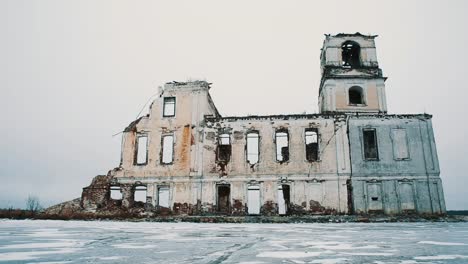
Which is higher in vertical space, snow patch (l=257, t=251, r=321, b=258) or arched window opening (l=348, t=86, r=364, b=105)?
arched window opening (l=348, t=86, r=364, b=105)

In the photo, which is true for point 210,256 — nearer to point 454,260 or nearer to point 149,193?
point 454,260

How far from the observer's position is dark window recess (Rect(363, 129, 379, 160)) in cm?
2242

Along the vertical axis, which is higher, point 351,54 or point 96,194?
point 351,54

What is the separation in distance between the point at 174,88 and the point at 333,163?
1199 centimetres

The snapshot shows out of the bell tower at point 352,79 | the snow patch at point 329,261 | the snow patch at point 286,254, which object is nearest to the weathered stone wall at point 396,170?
the bell tower at point 352,79

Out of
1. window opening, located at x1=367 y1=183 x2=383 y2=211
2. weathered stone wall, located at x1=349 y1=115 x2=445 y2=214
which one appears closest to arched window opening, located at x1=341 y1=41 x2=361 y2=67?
weathered stone wall, located at x1=349 y1=115 x2=445 y2=214

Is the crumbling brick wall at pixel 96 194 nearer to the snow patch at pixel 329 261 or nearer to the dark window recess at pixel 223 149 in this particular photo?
the dark window recess at pixel 223 149

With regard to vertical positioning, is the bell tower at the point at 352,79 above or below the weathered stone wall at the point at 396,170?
above

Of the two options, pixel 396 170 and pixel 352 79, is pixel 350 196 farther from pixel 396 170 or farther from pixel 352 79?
pixel 352 79

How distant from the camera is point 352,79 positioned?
25.4 metres

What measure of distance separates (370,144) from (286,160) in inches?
218

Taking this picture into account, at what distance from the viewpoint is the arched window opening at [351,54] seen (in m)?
26.3

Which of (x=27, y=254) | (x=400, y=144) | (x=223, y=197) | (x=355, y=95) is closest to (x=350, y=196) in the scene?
(x=400, y=144)

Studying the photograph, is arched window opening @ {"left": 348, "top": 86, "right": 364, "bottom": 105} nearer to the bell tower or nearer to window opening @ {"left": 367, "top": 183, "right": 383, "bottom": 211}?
the bell tower
